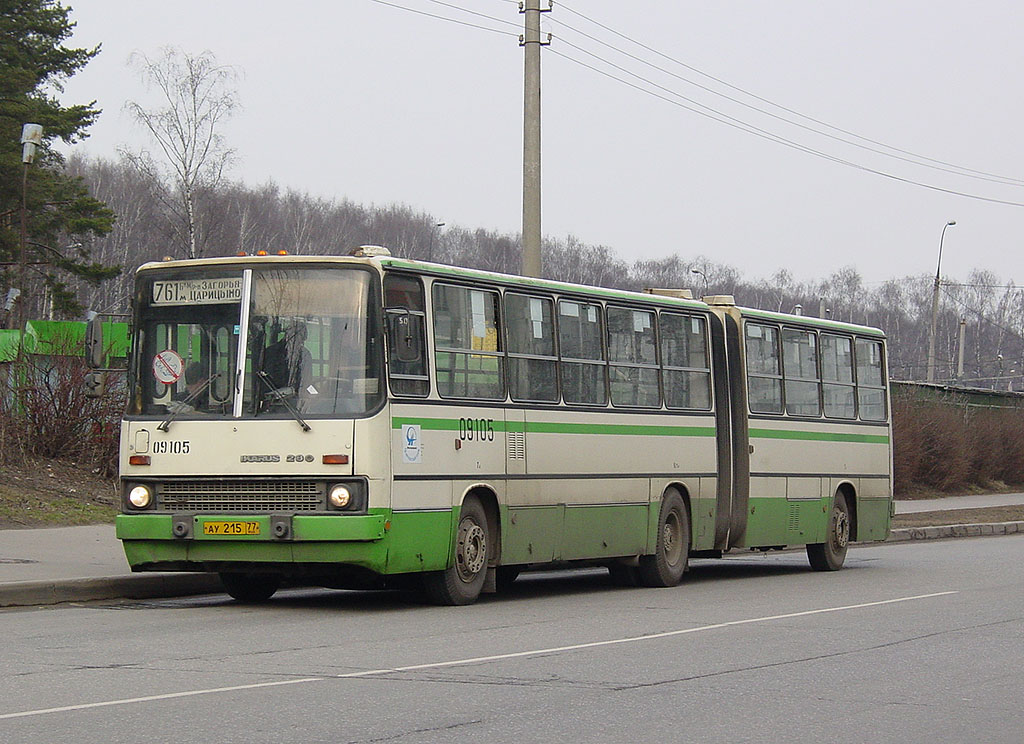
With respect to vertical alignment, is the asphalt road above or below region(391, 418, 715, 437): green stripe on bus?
below

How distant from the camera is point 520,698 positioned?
8.77 meters

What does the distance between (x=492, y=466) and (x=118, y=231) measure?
7440 cm

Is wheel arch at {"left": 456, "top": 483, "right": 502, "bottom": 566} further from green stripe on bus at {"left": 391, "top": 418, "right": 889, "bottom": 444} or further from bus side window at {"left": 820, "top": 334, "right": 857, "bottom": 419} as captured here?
bus side window at {"left": 820, "top": 334, "right": 857, "bottom": 419}

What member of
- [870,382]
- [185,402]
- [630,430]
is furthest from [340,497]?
[870,382]

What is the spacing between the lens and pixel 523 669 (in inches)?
393

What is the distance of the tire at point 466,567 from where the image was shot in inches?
563

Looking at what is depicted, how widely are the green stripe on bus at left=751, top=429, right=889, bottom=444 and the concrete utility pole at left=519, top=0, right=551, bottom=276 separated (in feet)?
11.7

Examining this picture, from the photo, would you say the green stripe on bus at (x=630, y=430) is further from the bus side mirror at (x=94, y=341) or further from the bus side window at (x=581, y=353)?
the bus side mirror at (x=94, y=341)

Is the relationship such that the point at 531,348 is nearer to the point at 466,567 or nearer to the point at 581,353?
the point at 581,353

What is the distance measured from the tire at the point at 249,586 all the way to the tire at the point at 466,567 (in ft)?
4.94

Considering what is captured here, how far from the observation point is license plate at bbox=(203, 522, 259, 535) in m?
13.3

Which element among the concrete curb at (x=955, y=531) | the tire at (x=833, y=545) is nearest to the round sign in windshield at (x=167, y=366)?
the tire at (x=833, y=545)

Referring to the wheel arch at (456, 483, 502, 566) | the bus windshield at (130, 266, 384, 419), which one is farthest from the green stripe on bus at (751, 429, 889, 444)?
the bus windshield at (130, 266, 384, 419)

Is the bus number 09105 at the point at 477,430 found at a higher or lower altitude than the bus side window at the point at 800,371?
lower
